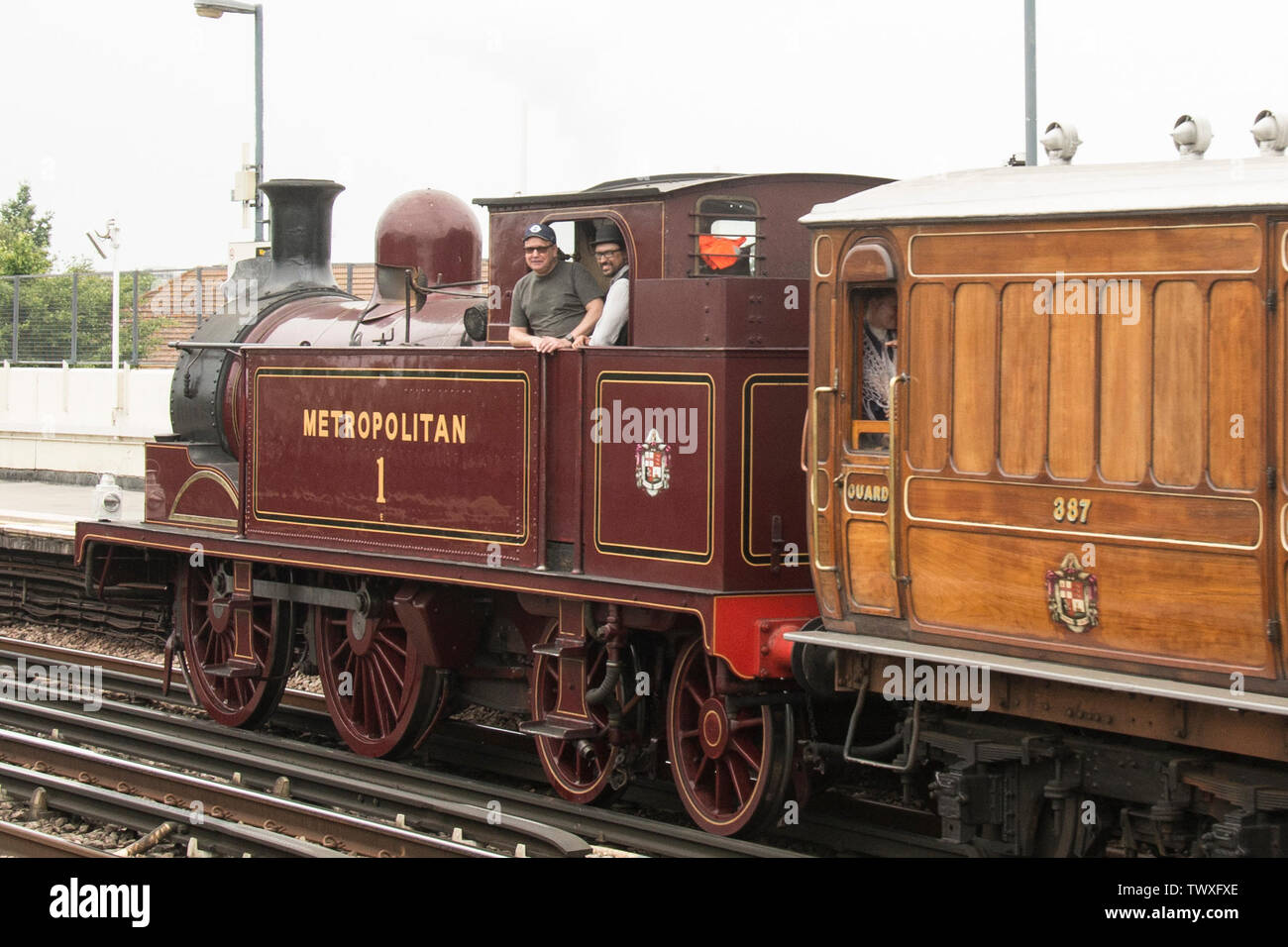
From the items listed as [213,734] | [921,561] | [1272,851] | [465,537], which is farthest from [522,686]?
[1272,851]

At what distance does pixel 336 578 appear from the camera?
37.1 ft

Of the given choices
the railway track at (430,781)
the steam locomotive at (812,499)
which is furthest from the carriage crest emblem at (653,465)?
the railway track at (430,781)

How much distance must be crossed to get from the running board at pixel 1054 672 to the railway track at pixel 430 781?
1.13 meters

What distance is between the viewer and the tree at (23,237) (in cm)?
4056

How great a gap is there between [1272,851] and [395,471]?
5456 millimetres

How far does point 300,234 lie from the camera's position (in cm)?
1264

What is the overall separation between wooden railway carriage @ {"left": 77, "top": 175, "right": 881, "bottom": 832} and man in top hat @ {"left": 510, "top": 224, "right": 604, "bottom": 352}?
161mm

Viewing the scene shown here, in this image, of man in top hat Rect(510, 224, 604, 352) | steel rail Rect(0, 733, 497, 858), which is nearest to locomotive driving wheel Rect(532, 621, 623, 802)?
steel rail Rect(0, 733, 497, 858)

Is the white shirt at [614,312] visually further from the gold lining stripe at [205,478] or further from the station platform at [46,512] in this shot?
the station platform at [46,512]

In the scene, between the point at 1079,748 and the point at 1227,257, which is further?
the point at 1079,748

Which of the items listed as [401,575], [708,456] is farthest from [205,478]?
[708,456]

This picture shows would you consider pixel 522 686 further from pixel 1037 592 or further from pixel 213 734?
pixel 1037 592

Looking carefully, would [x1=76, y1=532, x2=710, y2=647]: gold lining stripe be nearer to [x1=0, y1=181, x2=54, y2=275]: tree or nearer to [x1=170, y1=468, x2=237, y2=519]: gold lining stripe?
[x1=170, y1=468, x2=237, y2=519]: gold lining stripe

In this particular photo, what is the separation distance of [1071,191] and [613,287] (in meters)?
2.83
